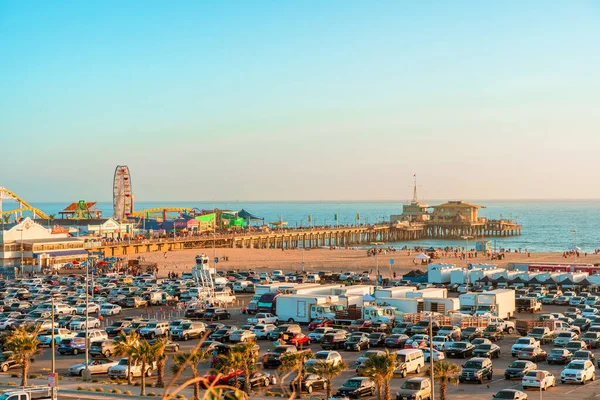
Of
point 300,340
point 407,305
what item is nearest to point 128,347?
point 300,340

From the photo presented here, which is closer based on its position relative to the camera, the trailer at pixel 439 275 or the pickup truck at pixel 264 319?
the pickup truck at pixel 264 319

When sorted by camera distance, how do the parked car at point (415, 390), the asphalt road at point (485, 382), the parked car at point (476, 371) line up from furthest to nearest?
the parked car at point (476, 371) → the asphalt road at point (485, 382) → the parked car at point (415, 390)

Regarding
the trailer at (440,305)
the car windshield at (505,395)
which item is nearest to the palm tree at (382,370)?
the car windshield at (505,395)

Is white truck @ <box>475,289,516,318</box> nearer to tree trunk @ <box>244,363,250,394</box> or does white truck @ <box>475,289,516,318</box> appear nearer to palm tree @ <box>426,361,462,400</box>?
palm tree @ <box>426,361,462,400</box>

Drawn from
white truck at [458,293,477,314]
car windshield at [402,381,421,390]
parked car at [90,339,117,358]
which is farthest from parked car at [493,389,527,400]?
white truck at [458,293,477,314]

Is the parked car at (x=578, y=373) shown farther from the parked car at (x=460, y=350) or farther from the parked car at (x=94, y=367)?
the parked car at (x=94, y=367)

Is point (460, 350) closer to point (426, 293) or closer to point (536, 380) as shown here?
point (536, 380)
